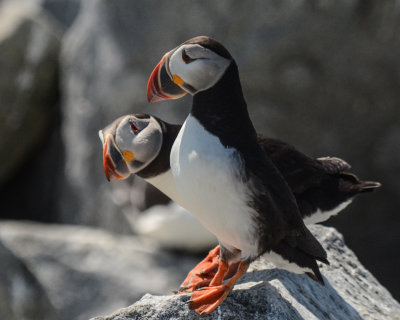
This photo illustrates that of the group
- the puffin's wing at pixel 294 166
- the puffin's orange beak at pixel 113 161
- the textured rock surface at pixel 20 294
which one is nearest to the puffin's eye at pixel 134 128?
the puffin's orange beak at pixel 113 161

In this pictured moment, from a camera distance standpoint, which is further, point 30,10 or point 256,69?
point 30,10

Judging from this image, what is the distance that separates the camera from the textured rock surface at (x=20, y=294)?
6.55 metres

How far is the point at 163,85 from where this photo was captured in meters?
3.10

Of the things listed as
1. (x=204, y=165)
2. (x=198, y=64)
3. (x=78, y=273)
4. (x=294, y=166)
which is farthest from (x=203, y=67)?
(x=78, y=273)

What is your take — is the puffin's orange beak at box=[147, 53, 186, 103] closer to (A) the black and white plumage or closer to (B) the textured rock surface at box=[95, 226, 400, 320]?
(A) the black and white plumage

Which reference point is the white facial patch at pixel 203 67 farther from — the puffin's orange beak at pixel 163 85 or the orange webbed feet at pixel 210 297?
the orange webbed feet at pixel 210 297

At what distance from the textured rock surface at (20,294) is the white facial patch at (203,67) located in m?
4.27

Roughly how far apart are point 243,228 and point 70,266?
4195 mm

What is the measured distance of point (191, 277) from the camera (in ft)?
11.6

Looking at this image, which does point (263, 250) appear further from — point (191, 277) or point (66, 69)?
point (66, 69)

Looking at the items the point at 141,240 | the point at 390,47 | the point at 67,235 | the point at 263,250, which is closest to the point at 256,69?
the point at 390,47

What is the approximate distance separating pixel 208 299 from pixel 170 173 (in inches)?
39.1

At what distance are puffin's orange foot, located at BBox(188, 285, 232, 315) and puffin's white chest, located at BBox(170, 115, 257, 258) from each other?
0.63 ft

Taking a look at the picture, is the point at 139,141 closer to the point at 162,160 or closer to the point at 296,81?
the point at 162,160
